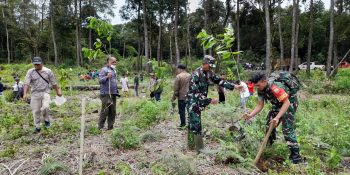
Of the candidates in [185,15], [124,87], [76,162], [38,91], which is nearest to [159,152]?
[76,162]

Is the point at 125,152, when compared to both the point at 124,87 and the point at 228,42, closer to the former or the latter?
the point at 228,42

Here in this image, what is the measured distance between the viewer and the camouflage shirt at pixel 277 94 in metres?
5.12

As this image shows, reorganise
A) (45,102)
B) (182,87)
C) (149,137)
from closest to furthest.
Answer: (149,137) → (45,102) → (182,87)

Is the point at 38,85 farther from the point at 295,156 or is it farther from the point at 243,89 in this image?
the point at 295,156

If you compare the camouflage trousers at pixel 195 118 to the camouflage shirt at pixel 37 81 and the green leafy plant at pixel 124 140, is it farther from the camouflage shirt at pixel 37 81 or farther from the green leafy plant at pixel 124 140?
the camouflage shirt at pixel 37 81

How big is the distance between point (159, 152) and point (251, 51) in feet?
144

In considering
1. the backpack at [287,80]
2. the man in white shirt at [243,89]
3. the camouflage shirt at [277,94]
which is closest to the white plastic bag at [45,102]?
the man in white shirt at [243,89]

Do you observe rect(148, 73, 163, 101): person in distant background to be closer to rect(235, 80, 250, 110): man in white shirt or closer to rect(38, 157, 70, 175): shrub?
rect(235, 80, 250, 110): man in white shirt

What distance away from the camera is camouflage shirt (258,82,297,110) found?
5121 millimetres

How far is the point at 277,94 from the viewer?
5.14 meters

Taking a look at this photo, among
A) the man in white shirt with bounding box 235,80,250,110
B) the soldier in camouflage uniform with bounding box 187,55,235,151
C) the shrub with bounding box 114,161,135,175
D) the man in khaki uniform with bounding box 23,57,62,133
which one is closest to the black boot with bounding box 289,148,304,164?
the man in white shirt with bounding box 235,80,250,110

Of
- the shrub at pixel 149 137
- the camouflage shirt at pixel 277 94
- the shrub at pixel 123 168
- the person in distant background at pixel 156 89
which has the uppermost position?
the camouflage shirt at pixel 277 94

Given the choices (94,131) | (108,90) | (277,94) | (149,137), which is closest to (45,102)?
(94,131)

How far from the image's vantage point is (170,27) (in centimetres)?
4450
